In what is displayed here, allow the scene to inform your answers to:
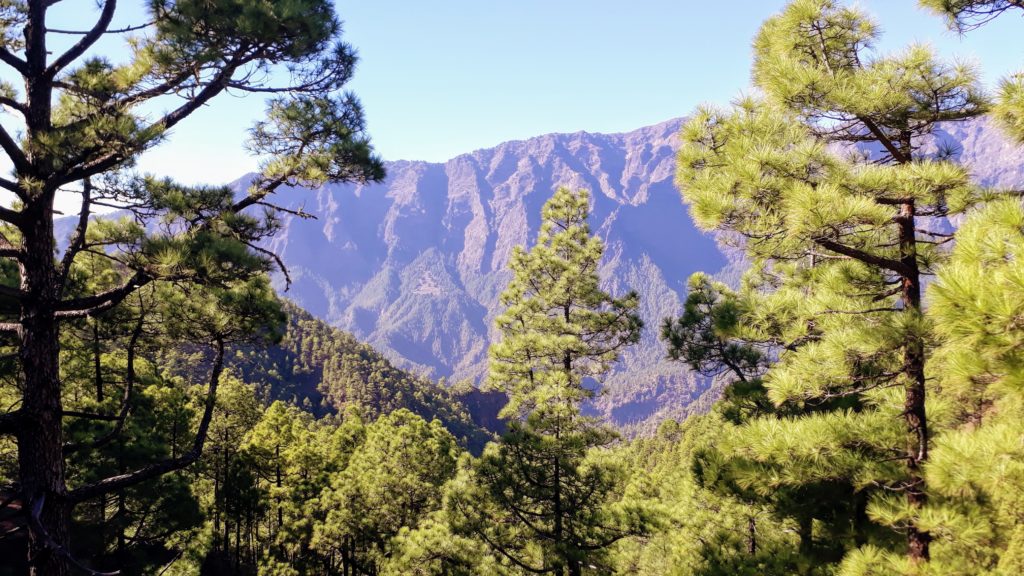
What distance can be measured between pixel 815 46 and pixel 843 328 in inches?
132

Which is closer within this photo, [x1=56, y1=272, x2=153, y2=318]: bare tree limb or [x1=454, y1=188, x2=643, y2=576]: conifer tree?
[x1=56, y1=272, x2=153, y2=318]: bare tree limb

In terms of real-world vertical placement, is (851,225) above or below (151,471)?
above

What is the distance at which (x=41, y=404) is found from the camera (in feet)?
15.7

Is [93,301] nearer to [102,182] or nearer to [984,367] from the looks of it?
[102,182]

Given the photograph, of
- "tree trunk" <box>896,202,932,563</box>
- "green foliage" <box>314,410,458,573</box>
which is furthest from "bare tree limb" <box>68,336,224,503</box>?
"green foliage" <box>314,410,458,573</box>

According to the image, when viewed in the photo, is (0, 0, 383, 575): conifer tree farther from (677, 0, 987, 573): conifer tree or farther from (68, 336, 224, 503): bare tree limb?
(677, 0, 987, 573): conifer tree

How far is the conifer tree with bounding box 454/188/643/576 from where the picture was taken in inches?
387

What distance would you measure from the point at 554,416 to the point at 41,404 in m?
7.74

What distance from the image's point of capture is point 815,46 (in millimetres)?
5746

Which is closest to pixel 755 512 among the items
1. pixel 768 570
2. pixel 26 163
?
pixel 768 570

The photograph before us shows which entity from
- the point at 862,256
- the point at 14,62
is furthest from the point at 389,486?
the point at 862,256

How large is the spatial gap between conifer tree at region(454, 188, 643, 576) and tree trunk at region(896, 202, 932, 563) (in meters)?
5.39

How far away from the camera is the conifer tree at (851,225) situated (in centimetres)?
453

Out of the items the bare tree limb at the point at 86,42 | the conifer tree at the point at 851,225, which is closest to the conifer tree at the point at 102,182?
the bare tree limb at the point at 86,42
